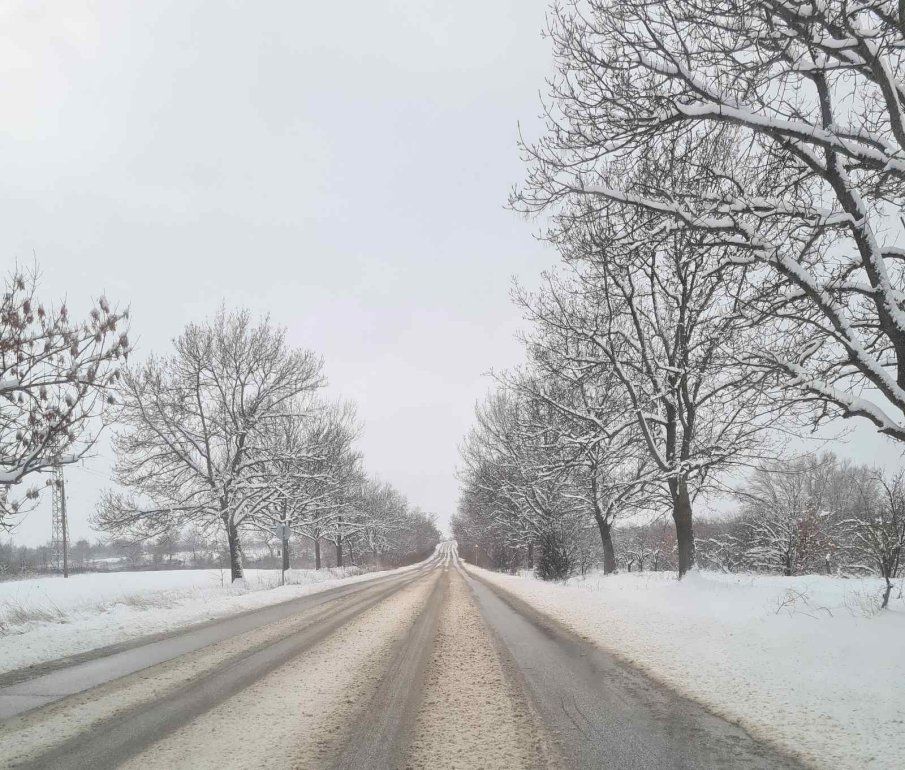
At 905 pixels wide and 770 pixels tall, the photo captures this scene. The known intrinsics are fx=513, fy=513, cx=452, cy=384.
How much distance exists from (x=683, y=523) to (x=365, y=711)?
11.4 metres

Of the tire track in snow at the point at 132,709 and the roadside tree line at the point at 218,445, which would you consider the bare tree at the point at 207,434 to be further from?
the tire track in snow at the point at 132,709

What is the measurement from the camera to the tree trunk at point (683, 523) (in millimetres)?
13031

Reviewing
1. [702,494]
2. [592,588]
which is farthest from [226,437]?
[702,494]

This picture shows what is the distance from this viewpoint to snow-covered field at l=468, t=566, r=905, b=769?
334 cm

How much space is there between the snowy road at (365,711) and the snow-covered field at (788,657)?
411 millimetres

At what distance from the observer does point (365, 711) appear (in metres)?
3.92

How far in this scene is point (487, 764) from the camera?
2879 mm

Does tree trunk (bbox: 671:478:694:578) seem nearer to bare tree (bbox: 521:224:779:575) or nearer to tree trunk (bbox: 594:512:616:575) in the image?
bare tree (bbox: 521:224:779:575)

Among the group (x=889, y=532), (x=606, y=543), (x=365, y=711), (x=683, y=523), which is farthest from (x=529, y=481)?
(x=365, y=711)

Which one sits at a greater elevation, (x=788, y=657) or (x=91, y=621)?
(x=788, y=657)

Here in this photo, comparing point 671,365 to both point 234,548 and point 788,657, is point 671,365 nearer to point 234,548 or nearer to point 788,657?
point 788,657

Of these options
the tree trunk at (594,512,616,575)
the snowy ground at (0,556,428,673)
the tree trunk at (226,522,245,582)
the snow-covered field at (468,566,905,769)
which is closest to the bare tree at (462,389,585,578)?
the tree trunk at (594,512,616,575)

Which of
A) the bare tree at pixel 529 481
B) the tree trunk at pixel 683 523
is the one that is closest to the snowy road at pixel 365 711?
the tree trunk at pixel 683 523

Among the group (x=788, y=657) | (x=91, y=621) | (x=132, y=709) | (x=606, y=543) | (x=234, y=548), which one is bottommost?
(x=606, y=543)
